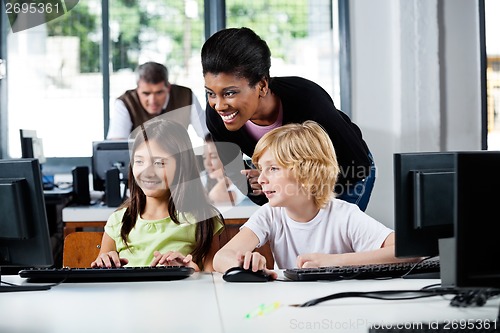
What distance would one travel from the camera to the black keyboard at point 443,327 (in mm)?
1206

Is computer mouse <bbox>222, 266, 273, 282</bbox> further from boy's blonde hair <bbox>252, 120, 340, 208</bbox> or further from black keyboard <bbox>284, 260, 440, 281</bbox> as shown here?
boy's blonde hair <bbox>252, 120, 340, 208</bbox>

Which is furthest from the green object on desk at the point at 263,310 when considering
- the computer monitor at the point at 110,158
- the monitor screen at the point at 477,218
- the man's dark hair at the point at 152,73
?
the man's dark hair at the point at 152,73

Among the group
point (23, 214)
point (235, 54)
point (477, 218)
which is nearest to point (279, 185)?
point (235, 54)

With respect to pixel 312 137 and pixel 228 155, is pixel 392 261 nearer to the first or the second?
pixel 312 137

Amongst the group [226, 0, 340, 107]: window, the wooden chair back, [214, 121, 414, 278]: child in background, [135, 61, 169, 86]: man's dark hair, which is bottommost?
the wooden chair back

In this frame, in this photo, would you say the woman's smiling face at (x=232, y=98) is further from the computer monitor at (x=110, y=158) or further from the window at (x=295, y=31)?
the window at (x=295, y=31)

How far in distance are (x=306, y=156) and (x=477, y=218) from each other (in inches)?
44.0

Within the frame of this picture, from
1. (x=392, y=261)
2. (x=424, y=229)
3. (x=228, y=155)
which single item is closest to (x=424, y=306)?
(x=424, y=229)

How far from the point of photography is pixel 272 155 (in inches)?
91.5

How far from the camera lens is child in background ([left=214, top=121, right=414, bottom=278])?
223cm

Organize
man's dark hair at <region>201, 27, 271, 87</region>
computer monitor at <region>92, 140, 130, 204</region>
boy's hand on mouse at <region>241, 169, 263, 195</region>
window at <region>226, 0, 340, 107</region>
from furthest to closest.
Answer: window at <region>226, 0, 340, 107</region> < computer monitor at <region>92, 140, 130, 204</region> < boy's hand on mouse at <region>241, 169, 263, 195</region> < man's dark hair at <region>201, 27, 271, 87</region>

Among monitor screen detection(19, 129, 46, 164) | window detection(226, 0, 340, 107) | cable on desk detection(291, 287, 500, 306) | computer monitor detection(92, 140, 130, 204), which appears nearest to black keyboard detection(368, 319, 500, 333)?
cable on desk detection(291, 287, 500, 306)

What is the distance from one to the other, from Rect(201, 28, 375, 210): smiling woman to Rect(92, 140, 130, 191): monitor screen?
1407 millimetres

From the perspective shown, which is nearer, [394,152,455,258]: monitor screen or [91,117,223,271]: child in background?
[394,152,455,258]: monitor screen
